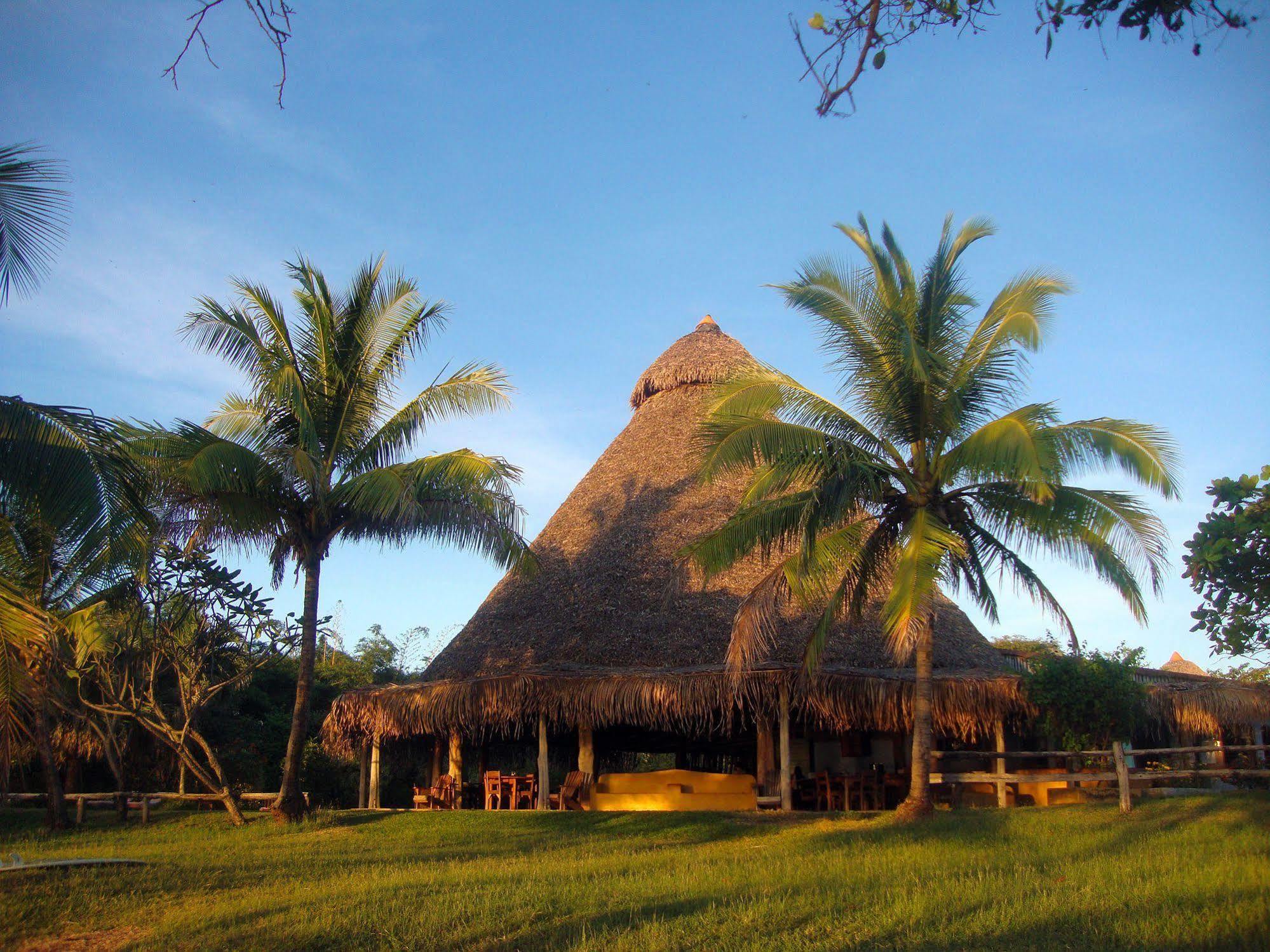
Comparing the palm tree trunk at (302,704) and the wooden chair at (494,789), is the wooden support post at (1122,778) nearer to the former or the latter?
the wooden chair at (494,789)

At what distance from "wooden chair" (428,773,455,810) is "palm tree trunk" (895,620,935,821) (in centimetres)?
761

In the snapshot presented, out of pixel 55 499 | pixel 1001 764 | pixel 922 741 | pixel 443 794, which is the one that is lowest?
pixel 443 794

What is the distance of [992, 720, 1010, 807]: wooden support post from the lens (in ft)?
46.5

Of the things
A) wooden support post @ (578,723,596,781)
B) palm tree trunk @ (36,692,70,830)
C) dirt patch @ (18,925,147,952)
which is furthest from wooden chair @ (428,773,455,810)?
dirt patch @ (18,925,147,952)

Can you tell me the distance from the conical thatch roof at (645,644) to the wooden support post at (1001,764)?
37 centimetres

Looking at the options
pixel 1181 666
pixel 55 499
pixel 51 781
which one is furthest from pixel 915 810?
pixel 1181 666

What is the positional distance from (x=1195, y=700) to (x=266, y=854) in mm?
11726

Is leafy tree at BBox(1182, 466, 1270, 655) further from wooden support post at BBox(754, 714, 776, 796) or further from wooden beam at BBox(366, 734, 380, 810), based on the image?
wooden beam at BBox(366, 734, 380, 810)

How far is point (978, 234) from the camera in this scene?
1184 centimetres

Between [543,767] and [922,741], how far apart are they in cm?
602

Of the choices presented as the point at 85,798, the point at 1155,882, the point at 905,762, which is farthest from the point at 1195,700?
the point at 85,798

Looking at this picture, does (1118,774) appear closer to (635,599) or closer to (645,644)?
(645,644)

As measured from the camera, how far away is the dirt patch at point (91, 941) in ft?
22.6

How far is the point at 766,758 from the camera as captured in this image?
49.2 ft
